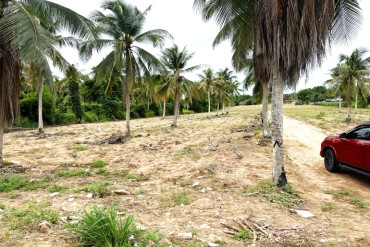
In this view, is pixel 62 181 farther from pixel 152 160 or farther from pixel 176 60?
pixel 176 60

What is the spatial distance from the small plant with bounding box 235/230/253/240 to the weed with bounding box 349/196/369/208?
294cm

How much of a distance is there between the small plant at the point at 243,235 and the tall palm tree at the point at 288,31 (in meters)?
2.71

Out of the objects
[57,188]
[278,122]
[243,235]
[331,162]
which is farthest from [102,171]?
[331,162]

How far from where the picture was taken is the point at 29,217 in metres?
4.34

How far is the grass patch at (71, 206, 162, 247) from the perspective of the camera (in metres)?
3.29

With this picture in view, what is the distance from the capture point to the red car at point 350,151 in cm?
643

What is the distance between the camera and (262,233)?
4.04m

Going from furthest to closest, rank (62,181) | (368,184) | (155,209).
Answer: (62,181), (368,184), (155,209)

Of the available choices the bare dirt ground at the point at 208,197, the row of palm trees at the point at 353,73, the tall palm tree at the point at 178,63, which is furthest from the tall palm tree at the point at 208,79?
the bare dirt ground at the point at 208,197

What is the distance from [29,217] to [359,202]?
644cm

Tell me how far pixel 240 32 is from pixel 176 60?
55.7 ft

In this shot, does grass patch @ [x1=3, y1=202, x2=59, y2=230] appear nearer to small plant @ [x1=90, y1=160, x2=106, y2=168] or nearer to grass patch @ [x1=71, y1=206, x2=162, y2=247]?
grass patch @ [x1=71, y1=206, x2=162, y2=247]

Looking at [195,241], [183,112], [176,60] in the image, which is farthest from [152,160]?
[183,112]

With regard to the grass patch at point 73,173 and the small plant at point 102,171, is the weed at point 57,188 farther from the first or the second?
the small plant at point 102,171
